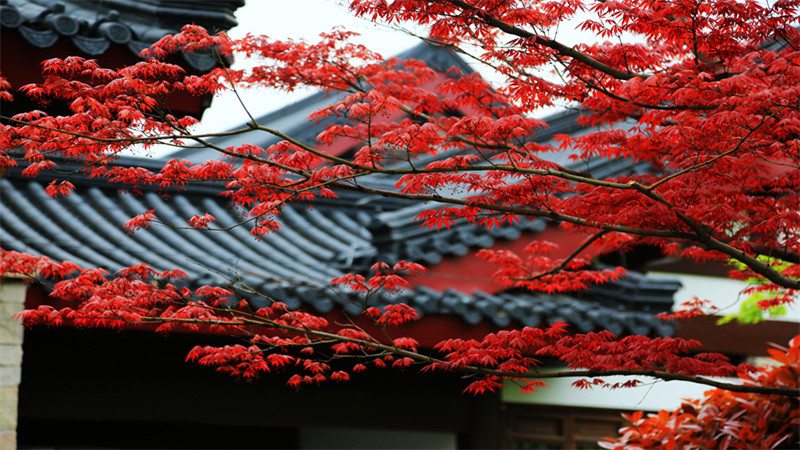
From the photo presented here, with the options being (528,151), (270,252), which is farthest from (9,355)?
(528,151)

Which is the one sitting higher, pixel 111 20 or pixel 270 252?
pixel 111 20

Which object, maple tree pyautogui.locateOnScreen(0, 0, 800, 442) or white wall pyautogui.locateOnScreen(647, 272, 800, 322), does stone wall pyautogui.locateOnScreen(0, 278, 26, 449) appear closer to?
maple tree pyautogui.locateOnScreen(0, 0, 800, 442)

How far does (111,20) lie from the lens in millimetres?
5645

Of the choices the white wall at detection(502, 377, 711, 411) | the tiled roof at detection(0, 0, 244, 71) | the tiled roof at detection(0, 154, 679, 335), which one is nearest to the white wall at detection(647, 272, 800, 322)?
the white wall at detection(502, 377, 711, 411)

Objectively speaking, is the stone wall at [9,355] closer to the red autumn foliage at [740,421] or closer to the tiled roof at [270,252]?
the tiled roof at [270,252]

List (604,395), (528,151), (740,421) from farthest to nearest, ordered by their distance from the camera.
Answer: (604,395), (740,421), (528,151)

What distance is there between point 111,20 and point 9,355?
7.44ft

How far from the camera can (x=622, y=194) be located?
453 cm

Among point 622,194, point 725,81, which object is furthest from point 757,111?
point 622,194

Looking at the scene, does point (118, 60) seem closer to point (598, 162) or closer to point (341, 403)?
point (341, 403)

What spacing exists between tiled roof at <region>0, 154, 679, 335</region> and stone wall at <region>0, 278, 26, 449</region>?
1.09 meters

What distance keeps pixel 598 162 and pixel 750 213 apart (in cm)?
376

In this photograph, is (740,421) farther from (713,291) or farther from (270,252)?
(713,291)

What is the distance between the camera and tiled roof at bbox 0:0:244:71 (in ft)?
17.8
